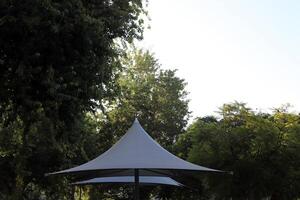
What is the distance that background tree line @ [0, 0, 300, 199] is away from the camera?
14016mm

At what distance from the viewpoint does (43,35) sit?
13789 mm

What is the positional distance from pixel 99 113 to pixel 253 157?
1020 centimetres

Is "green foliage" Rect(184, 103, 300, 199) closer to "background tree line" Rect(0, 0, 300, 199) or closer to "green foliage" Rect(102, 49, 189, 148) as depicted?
"background tree line" Rect(0, 0, 300, 199)

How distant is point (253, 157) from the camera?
2570cm

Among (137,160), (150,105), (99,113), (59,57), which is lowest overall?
(137,160)

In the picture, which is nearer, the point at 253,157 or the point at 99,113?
the point at 253,157

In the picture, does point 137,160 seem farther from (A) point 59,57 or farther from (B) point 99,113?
(B) point 99,113

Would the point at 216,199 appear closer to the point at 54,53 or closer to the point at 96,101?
the point at 96,101

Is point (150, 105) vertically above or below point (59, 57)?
above

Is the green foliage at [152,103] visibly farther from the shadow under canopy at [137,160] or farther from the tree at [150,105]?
the shadow under canopy at [137,160]

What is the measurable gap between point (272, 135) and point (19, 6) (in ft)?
50.6

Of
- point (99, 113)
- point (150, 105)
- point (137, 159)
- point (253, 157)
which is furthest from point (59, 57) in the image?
point (150, 105)

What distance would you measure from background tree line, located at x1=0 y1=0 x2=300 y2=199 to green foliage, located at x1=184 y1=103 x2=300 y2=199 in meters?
0.04

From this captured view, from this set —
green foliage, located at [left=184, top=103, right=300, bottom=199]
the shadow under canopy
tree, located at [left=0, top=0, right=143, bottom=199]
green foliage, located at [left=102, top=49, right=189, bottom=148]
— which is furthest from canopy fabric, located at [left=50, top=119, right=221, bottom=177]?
green foliage, located at [left=102, top=49, right=189, bottom=148]
